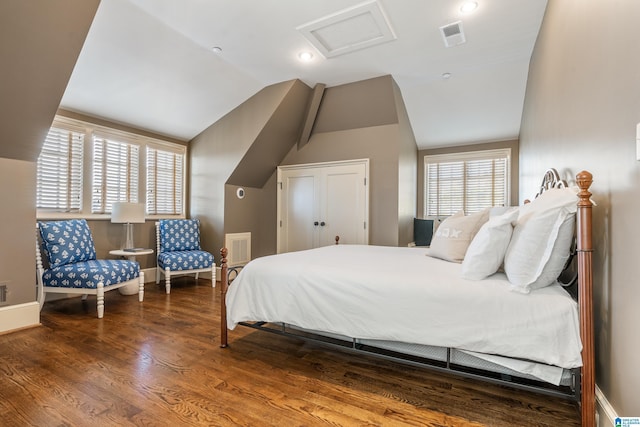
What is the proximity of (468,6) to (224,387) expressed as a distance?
3.50m

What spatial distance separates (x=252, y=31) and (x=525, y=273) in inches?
122

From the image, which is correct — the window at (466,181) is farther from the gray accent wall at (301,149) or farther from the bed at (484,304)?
the bed at (484,304)

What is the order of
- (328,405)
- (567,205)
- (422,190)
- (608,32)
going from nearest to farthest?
(608,32), (567,205), (328,405), (422,190)

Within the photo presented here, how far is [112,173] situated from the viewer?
→ 431 cm

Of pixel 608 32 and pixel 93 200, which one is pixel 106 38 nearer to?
pixel 93 200

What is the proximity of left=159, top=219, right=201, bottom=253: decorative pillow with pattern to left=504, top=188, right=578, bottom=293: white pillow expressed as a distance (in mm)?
4422

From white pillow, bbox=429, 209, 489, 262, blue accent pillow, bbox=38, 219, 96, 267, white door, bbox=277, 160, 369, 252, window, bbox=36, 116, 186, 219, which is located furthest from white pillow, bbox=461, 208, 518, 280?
window, bbox=36, 116, 186, 219

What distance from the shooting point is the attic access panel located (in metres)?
2.75

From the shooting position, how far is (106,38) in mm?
2941

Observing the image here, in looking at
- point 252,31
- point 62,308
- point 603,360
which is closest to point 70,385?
point 62,308

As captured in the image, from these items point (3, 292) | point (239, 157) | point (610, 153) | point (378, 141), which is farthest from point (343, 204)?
point (3, 292)

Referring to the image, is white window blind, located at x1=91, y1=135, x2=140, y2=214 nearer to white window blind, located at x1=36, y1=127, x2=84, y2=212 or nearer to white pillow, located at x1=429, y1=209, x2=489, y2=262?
white window blind, located at x1=36, y1=127, x2=84, y2=212

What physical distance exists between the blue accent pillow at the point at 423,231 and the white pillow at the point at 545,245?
366 centimetres

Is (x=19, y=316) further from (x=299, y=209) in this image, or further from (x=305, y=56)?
(x=305, y=56)
